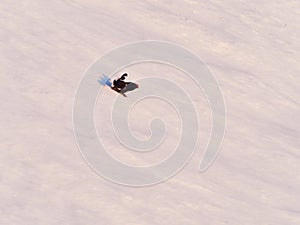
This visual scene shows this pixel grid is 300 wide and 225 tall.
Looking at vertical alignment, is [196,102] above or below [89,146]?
above

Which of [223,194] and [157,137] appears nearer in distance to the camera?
[223,194]

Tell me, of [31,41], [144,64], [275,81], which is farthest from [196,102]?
[31,41]

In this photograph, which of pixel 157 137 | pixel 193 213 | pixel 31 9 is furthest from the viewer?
pixel 31 9

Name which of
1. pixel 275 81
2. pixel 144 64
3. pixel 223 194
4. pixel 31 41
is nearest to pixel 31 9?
pixel 31 41

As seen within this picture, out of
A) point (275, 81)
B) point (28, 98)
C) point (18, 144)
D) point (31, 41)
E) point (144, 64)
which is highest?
point (275, 81)

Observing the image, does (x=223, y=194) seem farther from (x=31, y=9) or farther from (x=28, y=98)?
(x=31, y=9)

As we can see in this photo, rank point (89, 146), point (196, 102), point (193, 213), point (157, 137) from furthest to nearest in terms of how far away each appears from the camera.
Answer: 1. point (196, 102)
2. point (157, 137)
3. point (89, 146)
4. point (193, 213)

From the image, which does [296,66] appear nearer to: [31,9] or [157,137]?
[157,137]
